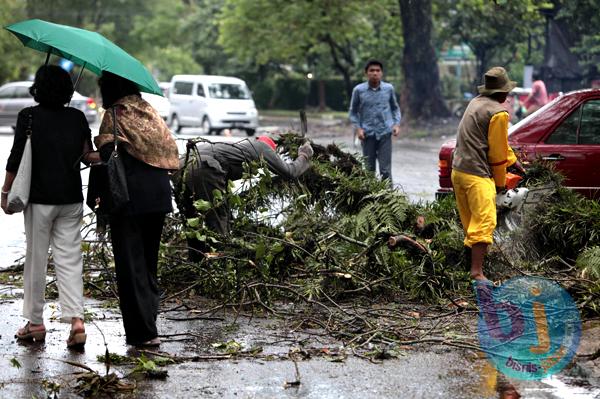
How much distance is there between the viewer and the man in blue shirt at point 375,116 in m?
13.8

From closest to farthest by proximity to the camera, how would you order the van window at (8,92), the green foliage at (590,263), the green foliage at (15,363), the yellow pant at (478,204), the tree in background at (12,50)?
the green foliage at (15,363)
the green foliage at (590,263)
the yellow pant at (478,204)
the van window at (8,92)
the tree in background at (12,50)

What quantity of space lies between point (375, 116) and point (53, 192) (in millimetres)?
7803

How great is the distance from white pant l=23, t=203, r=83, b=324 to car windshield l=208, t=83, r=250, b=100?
87.5 ft

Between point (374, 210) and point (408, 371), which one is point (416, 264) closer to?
point (374, 210)

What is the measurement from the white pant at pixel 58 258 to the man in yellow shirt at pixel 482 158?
2979 mm

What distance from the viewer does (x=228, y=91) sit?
1325 inches

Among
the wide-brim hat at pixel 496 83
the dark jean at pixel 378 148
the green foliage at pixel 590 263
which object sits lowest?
the green foliage at pixel 590 263

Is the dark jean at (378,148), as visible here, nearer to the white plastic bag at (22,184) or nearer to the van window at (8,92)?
the white plastic bag at (22,184)

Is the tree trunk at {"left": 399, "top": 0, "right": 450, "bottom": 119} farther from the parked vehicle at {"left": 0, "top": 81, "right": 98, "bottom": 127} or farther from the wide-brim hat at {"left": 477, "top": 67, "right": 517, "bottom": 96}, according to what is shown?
the wide-brim hat at {"left": 477, "top": 67, "right": 517, "bottom": 96}

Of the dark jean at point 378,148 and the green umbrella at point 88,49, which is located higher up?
the green umbrella at point 88,49

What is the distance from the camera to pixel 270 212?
8656 mm

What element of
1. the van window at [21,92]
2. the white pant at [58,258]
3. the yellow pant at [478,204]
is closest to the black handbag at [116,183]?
the white pant at [58,258]

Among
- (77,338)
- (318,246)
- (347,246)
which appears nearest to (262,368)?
(77,338)

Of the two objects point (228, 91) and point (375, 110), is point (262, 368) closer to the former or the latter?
point (375, 110)
